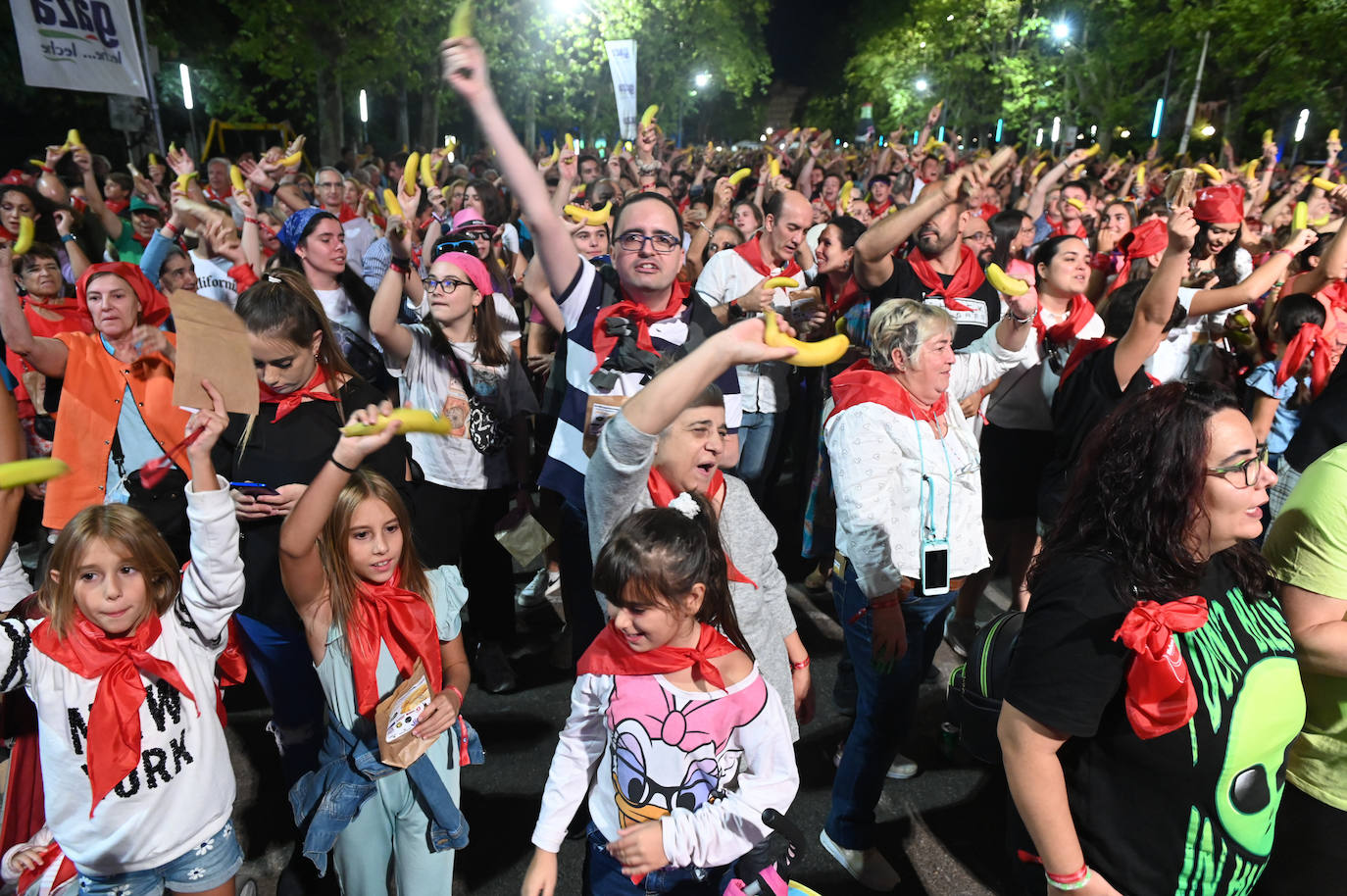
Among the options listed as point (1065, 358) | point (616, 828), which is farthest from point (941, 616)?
point (1065, 358)

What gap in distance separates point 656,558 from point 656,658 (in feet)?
0.81

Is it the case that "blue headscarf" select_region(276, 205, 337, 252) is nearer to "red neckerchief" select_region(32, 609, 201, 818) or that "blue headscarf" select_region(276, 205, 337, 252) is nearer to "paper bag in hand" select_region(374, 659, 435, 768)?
"red neckerchief" select_region(32, 609, 201, 818)

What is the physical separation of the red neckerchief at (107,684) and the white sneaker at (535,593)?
2.88m

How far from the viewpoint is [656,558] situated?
2031 mm

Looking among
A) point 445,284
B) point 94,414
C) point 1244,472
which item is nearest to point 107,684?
point 94,414

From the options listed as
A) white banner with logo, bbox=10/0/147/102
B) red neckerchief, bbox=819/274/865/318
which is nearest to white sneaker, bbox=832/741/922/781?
red neckerchief, bbox=819/274/865/318

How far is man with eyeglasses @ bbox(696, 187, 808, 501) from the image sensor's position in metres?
4.93

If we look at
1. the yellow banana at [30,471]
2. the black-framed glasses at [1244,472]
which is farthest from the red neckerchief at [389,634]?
the black-framed glasses at [1244,472]

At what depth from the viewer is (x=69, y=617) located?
2.24 meters

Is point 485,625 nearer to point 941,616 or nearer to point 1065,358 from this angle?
point 941,616

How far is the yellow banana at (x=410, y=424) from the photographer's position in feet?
5.99

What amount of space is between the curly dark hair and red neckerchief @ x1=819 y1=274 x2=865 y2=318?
2.79 m

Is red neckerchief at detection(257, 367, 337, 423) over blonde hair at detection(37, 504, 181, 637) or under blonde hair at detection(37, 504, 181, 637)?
over

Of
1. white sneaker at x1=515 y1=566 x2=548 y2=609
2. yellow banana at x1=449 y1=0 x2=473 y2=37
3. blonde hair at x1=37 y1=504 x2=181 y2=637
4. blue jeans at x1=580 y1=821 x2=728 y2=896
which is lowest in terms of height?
white sneaker at x1=515 y1=566 x2=548 y2=609
